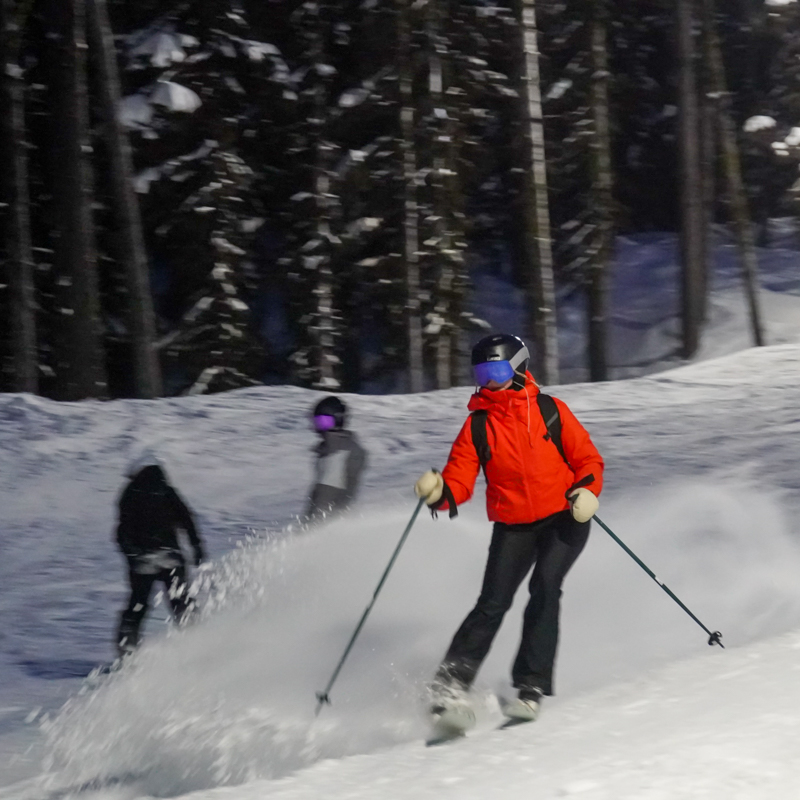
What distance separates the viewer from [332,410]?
9.34 meters

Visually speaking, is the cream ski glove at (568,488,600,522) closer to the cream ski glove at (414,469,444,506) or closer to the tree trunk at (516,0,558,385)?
the cream ski glove at (414,469,444,506)

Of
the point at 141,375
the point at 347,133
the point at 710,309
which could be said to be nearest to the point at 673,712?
the point at 141,375

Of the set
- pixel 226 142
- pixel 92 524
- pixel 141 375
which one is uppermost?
pixel 226 142

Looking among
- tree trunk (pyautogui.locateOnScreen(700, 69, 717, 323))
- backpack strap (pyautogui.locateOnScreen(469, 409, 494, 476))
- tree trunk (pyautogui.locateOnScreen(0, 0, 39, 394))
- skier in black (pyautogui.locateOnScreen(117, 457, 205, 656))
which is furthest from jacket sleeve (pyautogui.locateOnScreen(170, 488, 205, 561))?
tree trunk (pyautogui.locateOnScreen(700, 69, 717, 323))

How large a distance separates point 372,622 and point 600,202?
51.6 ft

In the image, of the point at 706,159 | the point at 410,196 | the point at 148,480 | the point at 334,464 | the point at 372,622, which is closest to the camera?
the point at 148,480

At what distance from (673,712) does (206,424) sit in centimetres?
1249

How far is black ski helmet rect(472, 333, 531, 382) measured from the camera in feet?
17.8

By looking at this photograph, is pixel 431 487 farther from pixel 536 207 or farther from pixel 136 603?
pixel 536 207

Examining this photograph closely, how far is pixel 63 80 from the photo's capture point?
17.2 meters

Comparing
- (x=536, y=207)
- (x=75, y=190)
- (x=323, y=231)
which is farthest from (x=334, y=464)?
(x=323, y=231)

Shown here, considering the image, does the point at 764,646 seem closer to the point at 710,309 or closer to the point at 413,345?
the point at 413,345

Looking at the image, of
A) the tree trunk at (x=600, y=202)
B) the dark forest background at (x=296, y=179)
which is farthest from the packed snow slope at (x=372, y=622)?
the tree trunk at (x=600, y=202)

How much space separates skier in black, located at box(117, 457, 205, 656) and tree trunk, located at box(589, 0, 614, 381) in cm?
1532
